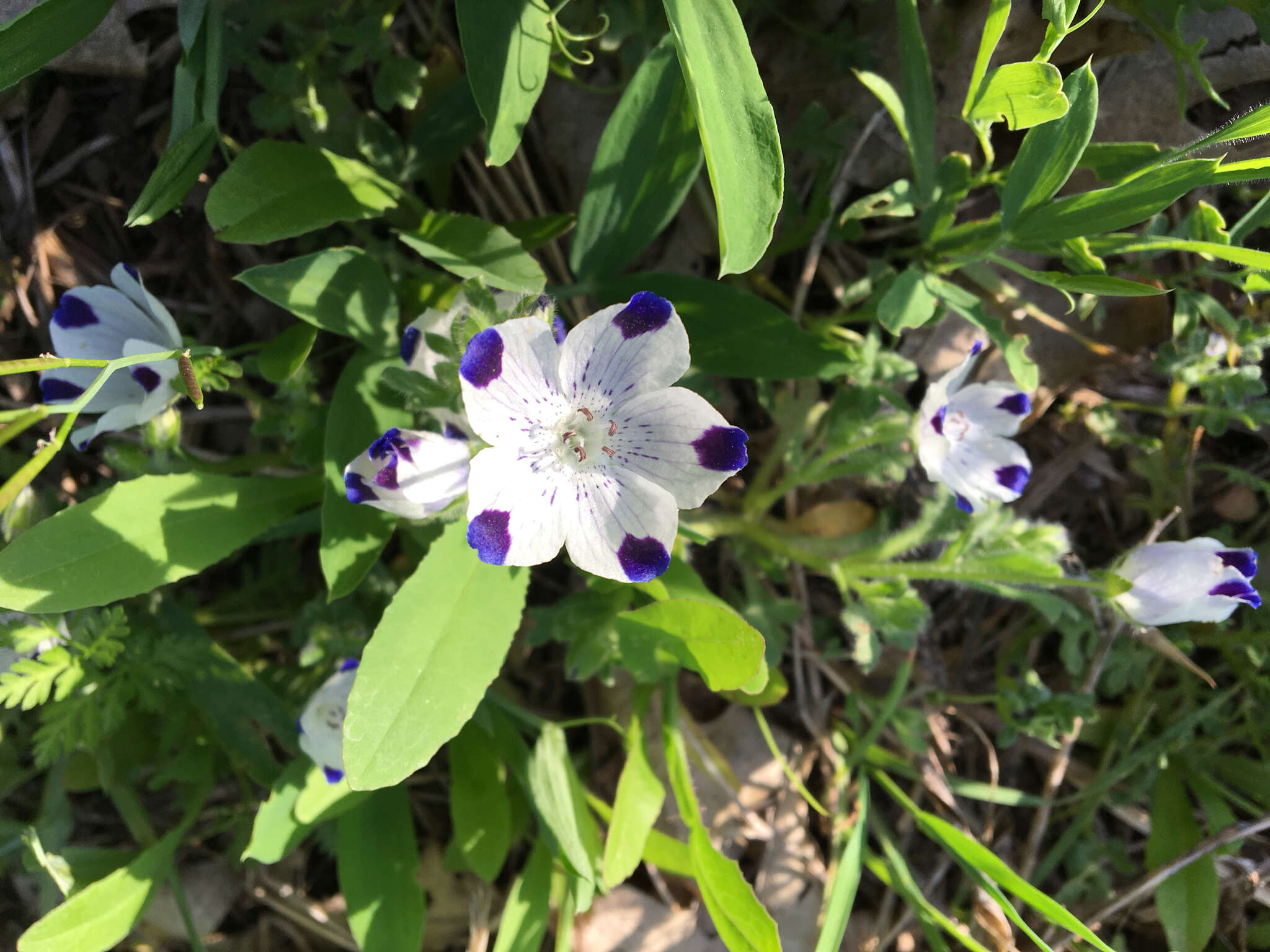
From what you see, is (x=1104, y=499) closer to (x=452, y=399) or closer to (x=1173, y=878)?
(x=1173, y=878)

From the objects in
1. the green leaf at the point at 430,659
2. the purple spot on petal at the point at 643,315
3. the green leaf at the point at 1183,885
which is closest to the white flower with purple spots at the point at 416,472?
the green leaf at the point at 430,659

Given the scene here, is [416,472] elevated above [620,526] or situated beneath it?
elevated above

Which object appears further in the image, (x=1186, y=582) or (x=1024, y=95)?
(x=1186, y=582)

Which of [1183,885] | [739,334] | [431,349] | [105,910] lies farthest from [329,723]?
[1183,885]

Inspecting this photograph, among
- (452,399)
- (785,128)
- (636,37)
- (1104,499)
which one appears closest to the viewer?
(452,399)

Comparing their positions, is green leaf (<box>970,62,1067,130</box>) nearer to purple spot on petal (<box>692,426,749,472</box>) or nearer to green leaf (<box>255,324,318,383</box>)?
purple spot on petal (<box>692,426,749,472</box>)

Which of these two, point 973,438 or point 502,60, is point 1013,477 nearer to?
point 973,438

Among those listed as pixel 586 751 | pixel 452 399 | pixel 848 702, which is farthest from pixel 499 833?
pixel 452 399
